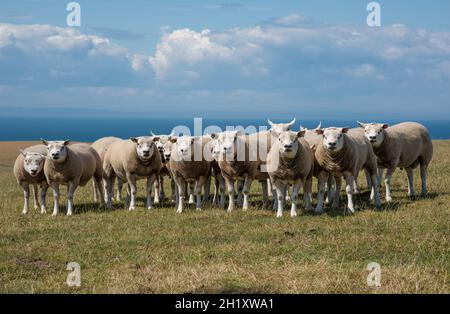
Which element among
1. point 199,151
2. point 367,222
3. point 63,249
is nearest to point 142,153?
point 199,151

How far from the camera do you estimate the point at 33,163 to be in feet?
54.1

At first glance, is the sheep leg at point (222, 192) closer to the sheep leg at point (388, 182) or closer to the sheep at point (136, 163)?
the sheep at point (136, 163)

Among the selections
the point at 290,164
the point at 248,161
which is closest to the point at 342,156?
the point at 290,164

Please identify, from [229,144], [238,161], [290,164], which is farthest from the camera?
[238,161]

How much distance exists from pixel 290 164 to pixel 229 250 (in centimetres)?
417

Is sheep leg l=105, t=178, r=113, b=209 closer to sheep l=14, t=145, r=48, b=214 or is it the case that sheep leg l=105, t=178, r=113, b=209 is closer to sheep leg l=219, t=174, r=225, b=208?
sheep l=14, t=145, r=48, b=214

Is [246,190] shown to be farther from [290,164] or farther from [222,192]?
[290,164]

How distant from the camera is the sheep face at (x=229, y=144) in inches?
619

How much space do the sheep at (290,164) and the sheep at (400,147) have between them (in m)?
2.43

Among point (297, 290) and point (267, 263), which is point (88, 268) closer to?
point (267, 263)

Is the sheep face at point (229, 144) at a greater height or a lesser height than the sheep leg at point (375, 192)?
greater

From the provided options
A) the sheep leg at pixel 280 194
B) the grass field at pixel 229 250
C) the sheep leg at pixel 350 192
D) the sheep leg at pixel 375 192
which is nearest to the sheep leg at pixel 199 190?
the grass field at pixel 229 250
